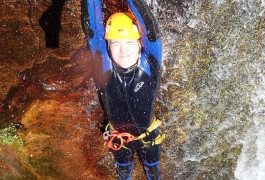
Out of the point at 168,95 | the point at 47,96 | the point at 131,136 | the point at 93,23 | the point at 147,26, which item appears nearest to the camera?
the point at 147,26

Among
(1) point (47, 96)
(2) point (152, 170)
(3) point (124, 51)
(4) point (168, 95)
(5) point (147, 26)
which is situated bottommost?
(2) point (152, 170)

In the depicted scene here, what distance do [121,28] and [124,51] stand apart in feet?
1.06

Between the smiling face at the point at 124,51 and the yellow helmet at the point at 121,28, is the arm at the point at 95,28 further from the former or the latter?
the smiling face at the point at 124,51

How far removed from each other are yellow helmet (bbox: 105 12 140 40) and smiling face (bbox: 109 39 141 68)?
65 mm

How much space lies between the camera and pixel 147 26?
340cm

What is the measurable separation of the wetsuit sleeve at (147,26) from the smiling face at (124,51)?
170mm

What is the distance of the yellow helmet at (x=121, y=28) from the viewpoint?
→ 3469 millimetres

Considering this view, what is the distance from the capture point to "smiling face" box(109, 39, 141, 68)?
3434 mm

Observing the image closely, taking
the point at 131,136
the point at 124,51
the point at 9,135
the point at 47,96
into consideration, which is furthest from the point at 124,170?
the point at 124,51

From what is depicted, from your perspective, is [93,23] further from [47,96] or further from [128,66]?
[47,96]

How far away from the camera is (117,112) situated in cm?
399

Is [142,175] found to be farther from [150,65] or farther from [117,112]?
[150,65]

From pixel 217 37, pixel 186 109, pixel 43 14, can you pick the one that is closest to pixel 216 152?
pixel 186 109

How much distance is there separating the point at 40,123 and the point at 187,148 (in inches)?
107
